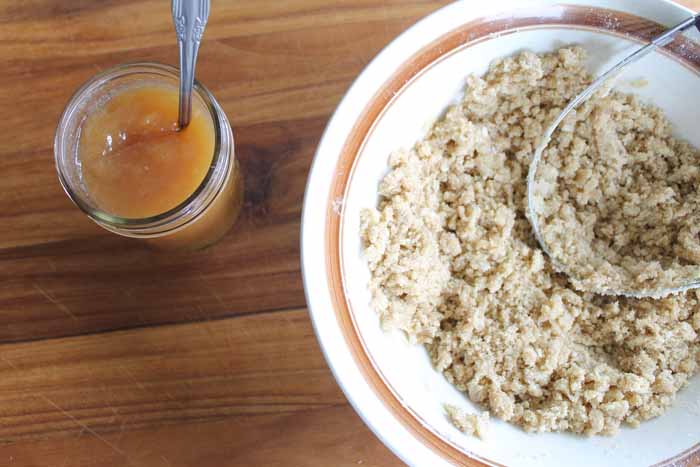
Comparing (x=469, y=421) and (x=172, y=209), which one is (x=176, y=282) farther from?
(x=469, y=421)

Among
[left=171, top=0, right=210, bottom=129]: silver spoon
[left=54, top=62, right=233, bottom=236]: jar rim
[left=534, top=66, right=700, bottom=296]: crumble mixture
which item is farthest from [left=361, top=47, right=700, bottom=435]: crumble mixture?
[left=171, top=0, right=210, bottom=129]: silver spoon

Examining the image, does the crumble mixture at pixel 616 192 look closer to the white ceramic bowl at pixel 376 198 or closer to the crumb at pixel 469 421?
the white ceramic bowl at pixel 376 198

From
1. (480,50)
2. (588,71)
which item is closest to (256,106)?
(480,50)

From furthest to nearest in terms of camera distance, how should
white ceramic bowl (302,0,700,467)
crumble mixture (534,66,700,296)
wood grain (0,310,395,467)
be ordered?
wood grain (0,310,395,467)
crumble mixture (534,66,700,296)
white ceramic bowl (302,0,700,467)

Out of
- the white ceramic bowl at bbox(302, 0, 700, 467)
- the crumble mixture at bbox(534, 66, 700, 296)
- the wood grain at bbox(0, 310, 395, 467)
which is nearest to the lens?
the white ceramic bowl at bbox(302, 0, 700, 467)

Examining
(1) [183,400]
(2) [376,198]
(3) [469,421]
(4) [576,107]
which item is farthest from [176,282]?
(4) [576,107]

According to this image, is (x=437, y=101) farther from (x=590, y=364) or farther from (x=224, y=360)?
(x=224, y=360)

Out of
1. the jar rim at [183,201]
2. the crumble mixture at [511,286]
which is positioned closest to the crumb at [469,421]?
the crumble mixture at [511,286]

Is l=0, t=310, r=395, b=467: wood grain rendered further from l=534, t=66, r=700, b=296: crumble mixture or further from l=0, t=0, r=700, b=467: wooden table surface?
l=534, t=66, r=700, b=296: crumble mixture
